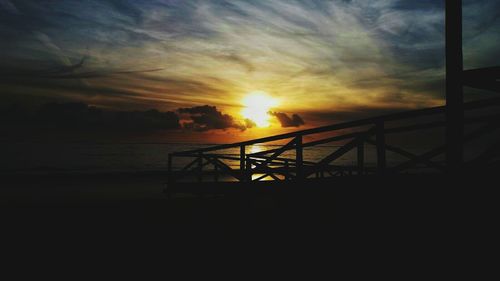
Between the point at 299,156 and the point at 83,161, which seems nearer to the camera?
the point at 299,156

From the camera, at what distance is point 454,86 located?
4449 millimetres

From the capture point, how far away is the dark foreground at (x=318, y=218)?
13.8 ft

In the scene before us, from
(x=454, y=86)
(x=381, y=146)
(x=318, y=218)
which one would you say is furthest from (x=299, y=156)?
(x=454, y=86)

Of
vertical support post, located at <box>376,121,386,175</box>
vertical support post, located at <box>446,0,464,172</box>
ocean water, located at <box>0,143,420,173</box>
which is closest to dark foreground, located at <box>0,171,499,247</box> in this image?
vertical support post, located at <box>376,121,386,175</box>

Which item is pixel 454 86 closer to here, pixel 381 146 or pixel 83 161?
pixel 381 146

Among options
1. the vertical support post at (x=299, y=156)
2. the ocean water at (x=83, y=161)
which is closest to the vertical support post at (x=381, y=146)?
the vertical support post at (x=299, y=156)

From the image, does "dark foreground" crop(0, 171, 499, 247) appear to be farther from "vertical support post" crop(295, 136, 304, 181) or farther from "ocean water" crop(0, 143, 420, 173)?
"ocean water" crop(0, 143, 420, 173)

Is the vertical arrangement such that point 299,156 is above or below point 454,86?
below

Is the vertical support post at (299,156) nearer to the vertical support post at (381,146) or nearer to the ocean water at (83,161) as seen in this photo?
the vertical support post at (381,146)

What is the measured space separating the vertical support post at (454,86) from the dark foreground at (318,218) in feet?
1.21

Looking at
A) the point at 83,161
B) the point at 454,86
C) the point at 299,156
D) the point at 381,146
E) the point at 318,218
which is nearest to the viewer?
the point at 454,86

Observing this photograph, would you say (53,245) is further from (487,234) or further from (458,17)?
(458,17)

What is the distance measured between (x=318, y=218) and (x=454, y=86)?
9.85 feet

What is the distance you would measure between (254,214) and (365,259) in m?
3.45
